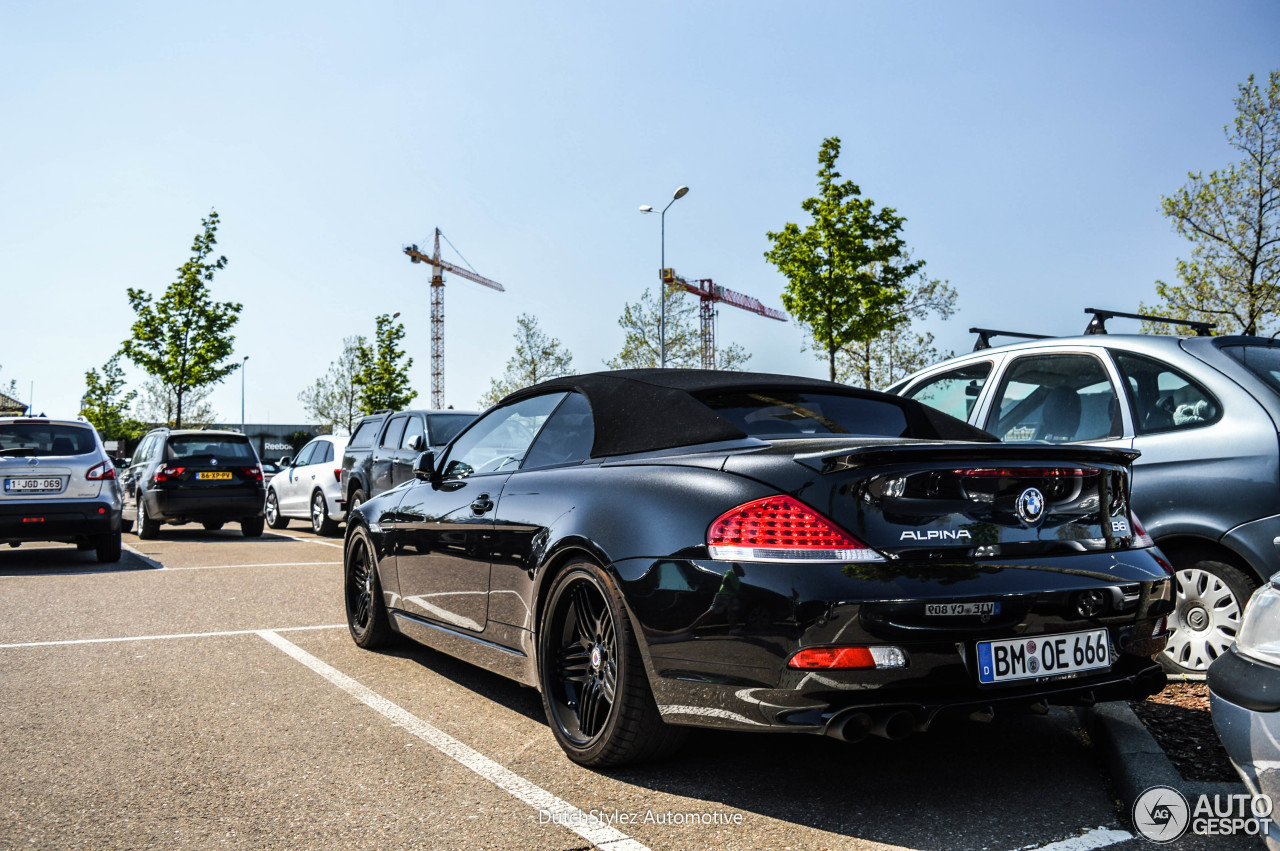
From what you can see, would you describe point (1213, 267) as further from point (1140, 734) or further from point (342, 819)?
point (342, 819)

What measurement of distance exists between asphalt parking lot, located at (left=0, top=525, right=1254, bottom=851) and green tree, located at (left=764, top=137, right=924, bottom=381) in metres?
21.6

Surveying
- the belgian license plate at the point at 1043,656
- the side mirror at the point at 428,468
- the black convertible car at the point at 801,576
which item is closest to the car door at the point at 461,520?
the side mirror at the point at 428,468

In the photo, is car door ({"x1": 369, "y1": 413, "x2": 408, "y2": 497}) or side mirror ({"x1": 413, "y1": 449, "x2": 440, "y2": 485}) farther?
car door ({"x1": 369, "y1": 413, "x2": 408, "y2": 497})

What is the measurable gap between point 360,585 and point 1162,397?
14.8 feet

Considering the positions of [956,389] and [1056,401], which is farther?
[956,389]

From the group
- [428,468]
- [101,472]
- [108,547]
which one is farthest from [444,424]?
[428,468]

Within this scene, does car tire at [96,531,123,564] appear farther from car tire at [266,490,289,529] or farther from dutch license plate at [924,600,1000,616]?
dutch license plate at [924,600,1000,616]

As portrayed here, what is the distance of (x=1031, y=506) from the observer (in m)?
3.31

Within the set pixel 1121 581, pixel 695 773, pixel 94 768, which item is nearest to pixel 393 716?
pixel 94 768

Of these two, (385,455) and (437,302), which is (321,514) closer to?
(385,455)

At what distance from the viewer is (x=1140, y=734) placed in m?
3.69

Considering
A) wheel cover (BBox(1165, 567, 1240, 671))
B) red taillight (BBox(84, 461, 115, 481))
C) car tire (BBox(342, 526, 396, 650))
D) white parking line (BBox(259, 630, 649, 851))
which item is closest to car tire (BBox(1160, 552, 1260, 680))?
wheel cover (BBox(1165, 567, 1240, 671))

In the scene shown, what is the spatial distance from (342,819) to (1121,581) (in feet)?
8.55

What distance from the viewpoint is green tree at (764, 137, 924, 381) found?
26016 mm
